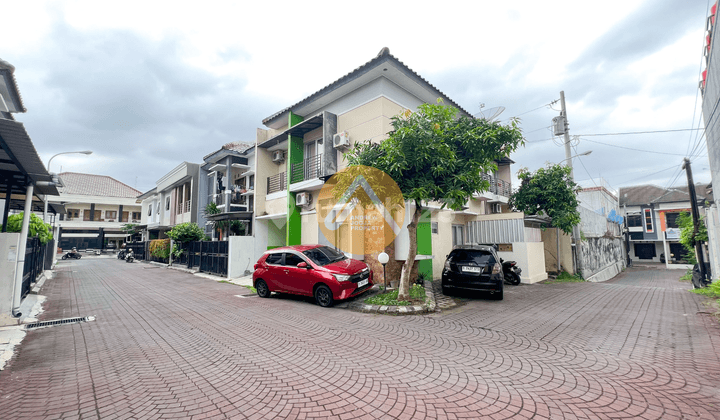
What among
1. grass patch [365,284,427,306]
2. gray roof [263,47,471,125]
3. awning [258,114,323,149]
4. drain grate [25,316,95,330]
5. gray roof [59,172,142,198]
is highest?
gray roof [59,172,142,198]

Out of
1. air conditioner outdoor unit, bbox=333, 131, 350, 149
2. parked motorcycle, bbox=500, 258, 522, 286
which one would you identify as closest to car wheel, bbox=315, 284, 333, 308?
air conditioner outdoor unit, bbox=333, 131, 350, 149

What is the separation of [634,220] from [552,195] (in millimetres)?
28321

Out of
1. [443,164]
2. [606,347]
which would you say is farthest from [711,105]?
[606,347]

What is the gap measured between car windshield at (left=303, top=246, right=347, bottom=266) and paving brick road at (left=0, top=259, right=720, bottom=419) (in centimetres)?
152

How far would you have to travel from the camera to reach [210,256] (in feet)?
51.9

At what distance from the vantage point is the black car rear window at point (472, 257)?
8.56 metres

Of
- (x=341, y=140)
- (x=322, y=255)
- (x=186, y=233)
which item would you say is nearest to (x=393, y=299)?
(x=322, y=255)

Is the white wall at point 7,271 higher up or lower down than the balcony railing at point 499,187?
lower down

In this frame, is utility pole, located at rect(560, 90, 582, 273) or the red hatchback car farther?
utility pole, located at rect(560, 90, 582, 273)

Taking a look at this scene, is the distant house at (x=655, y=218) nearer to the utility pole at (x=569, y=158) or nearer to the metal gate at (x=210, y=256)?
the utility pole at (x=569, y=158)

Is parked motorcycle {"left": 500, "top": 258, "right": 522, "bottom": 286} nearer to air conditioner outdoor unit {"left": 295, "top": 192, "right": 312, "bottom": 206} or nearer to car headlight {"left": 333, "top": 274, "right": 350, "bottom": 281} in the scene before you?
car headlight {"left": 333, "top": 274, "right": 350, "bottom": 281}

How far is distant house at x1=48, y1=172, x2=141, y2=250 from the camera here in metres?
41.4

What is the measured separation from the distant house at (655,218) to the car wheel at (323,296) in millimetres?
36049

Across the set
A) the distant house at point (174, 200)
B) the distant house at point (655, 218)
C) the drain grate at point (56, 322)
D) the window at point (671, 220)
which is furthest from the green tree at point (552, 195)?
the window at point (671, 220)
